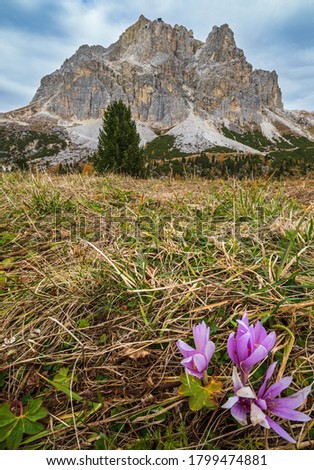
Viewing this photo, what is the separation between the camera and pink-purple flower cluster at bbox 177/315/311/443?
0.86m

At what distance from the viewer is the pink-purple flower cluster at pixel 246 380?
0.86m

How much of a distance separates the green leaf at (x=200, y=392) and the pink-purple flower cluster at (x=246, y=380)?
0.21 feet

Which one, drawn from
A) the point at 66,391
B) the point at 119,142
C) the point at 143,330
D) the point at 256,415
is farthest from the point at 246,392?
the point at 119,142

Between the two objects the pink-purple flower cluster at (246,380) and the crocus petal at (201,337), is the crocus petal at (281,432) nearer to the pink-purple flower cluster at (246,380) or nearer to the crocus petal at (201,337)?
the pink-purple flower cluster at (246,380)

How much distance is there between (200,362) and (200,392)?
176mm

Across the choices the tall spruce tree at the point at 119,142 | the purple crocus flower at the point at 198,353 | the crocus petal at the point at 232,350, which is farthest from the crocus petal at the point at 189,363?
the tall spruce tree at the point at 119,142

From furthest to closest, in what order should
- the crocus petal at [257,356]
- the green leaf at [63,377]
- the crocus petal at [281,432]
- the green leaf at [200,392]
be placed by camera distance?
1. the green leaf at [63,377]
2. the green leaf at [200,392]
3. the crocus petal at [257,356]
4. the crocus petal at [281,432]

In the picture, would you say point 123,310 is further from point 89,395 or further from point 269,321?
point 269,321

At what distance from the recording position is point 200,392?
1.04 metres

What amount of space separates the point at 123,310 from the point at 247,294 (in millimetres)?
696

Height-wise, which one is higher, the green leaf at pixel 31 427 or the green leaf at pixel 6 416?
the green leaf at pixel 6 416

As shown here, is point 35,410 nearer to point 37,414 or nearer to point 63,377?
point 37,414
